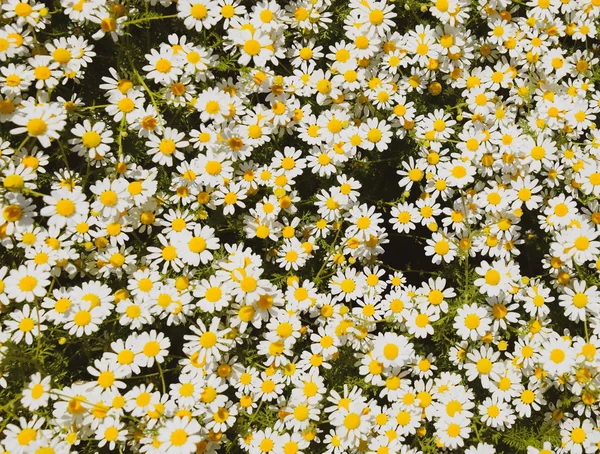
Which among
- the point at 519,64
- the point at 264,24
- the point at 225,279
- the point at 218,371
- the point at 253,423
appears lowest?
the point at 253,423

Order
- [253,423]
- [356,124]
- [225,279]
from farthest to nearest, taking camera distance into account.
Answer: [356,124], [253,423], [225,279]

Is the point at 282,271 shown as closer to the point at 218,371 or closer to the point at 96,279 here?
the point at 218,371

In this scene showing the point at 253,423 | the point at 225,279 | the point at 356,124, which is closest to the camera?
the point at 225,279

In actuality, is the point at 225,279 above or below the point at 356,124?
below

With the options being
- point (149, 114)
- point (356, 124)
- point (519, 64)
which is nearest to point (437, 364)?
point (356, 124)

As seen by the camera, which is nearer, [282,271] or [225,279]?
[225,279]

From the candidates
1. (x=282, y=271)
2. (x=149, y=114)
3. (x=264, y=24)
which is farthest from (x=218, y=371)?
(x=264, y=24)
